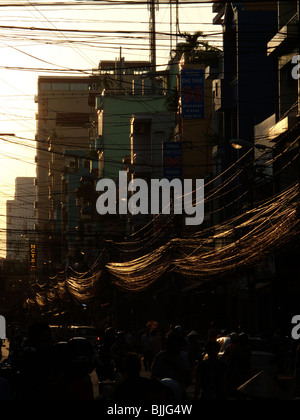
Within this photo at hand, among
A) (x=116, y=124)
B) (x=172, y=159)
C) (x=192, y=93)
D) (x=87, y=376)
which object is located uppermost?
(x=116, y=124)

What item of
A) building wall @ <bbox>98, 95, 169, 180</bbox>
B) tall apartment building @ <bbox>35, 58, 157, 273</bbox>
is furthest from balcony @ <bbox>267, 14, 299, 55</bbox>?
building wall @ <bbox>98, 95, 169, 180</bbox>

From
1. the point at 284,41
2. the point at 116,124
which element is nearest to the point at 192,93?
the point at 284,41

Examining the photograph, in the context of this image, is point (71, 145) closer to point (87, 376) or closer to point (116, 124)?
point (116, 124)

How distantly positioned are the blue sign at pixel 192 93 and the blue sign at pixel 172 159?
10.0 ft

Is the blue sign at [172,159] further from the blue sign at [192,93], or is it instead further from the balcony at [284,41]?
the balcony at [284,41]

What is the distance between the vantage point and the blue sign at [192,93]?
52.4 m

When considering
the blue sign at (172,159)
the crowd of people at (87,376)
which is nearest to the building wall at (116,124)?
the blue sign at (172,159)

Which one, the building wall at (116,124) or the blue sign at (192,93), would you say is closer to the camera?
the blue sign at (192,93)

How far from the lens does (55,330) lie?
5253cm

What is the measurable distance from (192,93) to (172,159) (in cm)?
535

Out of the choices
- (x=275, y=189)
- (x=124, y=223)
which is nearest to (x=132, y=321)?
(x=124, y=223)

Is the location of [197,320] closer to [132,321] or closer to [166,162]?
[132,321]

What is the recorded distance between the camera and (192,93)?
5412cm

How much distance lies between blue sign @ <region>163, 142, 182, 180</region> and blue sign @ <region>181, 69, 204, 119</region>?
306cm
